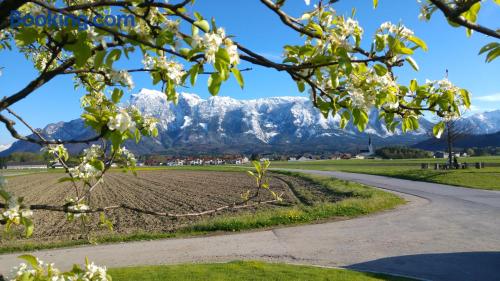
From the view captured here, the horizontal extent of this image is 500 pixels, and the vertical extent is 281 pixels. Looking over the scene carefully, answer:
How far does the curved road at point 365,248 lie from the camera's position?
9.73 metres

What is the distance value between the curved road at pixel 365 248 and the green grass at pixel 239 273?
33.4 inches

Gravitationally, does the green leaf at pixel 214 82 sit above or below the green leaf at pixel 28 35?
below

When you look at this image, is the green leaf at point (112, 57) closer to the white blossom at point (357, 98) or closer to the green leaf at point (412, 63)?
the white blossom at point (357, 98)

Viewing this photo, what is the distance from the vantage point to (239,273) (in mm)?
9156

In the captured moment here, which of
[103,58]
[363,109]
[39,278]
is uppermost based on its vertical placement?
[103,58]

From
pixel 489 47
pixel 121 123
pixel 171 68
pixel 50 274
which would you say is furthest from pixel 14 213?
pixel 489 47

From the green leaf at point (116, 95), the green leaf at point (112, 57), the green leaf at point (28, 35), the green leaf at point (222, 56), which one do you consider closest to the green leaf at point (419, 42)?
the green leaf at point (222, 56)

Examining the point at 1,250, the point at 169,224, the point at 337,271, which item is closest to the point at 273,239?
the point at 337,271

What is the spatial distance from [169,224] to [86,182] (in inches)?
588

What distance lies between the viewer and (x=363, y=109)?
7.43 feet

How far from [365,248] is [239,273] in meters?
4.12

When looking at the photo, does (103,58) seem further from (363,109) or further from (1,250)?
(1,250)

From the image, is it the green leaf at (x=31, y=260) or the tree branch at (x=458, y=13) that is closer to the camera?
the tree branch at (x=458, y=13)

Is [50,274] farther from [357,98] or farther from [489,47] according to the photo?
[489,47]
